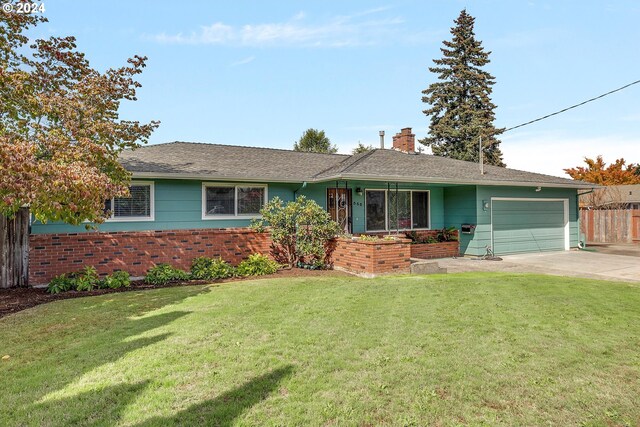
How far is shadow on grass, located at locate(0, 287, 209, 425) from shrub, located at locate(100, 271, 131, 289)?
133cm

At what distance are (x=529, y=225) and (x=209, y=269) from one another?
11934mm

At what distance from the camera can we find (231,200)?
440 inches

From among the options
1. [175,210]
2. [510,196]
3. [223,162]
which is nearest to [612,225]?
[510,196]

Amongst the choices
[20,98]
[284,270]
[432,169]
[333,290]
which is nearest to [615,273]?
[432,169]

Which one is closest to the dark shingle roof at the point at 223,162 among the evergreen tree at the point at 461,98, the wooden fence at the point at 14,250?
the wooden fence at the point at 14,250

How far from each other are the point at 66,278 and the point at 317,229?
5.86m

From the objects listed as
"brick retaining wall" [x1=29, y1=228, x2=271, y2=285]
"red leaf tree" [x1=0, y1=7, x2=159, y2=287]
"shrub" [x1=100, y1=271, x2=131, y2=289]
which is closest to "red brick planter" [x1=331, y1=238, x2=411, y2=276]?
"brick retaining wall" [x1=29, y1=228, x2=271, y2=285]

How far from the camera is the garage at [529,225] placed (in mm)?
13477

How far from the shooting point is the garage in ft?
44.2

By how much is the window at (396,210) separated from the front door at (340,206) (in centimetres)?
74

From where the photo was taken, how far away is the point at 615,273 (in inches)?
371

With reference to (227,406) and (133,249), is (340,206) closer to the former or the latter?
(133,249)

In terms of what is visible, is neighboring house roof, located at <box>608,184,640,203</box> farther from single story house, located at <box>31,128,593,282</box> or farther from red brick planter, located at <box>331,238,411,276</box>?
red brick planter, located at <box>331,238,411,276</box>

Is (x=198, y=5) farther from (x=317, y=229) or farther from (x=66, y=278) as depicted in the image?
(x=66, y=278)
